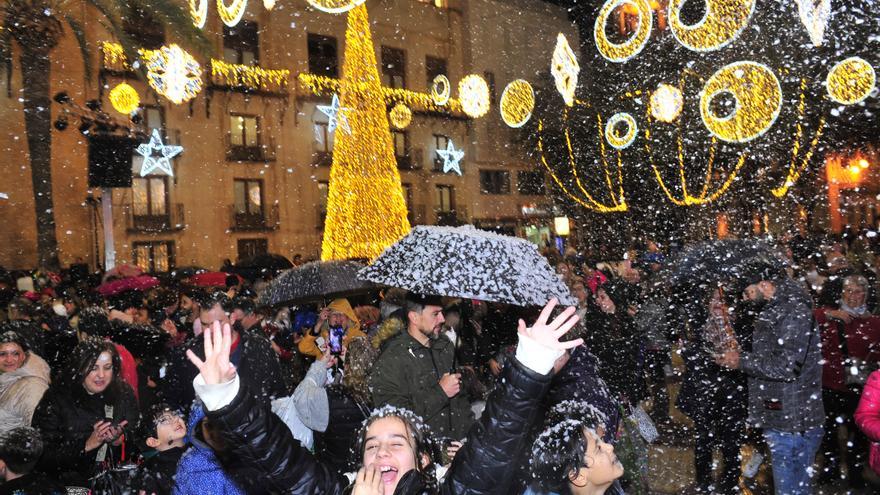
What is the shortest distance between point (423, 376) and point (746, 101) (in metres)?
7.52

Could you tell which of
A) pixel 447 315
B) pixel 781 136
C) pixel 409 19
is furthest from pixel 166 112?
pixel 447 315

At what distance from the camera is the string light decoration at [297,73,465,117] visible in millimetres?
29188

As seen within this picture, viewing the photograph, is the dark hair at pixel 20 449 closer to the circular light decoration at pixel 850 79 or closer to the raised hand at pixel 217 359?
the raised hand at pixel 217 359

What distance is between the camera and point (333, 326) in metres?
6.44

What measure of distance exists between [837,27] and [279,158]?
2025 cm

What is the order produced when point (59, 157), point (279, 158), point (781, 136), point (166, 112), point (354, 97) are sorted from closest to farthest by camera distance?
point (354, 97) < point (781, 136) < point (59, 157) < point (166, 112) < point (279, 158)

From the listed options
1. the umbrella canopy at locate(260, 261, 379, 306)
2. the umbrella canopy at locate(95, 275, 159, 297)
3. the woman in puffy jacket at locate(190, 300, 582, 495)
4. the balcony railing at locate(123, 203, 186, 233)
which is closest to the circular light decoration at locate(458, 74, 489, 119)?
the umbrella canopy at locate(95, 275, 159, 297)

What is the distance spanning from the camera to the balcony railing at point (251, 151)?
27.7 metres

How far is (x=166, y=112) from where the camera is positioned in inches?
1020

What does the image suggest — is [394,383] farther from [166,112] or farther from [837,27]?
[166,112]

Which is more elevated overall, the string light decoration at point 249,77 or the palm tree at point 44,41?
the string light decoration at point 249,77

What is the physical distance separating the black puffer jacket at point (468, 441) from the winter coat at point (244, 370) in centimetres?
194

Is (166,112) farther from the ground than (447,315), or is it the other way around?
(166,112)

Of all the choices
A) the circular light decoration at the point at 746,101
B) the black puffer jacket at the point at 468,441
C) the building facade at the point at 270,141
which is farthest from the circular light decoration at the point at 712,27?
the building facade at the point at 270,141
